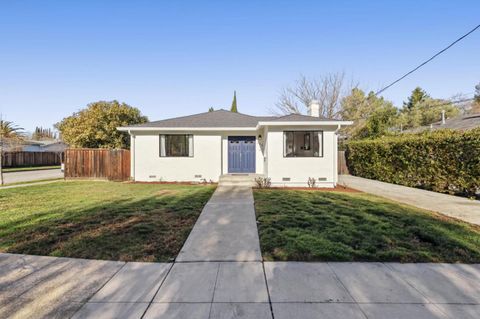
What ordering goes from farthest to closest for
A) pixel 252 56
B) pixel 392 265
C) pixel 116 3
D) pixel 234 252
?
pixel 252 56
pixel 116 3
pixel 234 252
pixel 392 265

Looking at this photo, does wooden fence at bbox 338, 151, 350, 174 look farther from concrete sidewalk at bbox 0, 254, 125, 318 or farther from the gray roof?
concrete sidewalk at bbox 0, 254, 125, 318

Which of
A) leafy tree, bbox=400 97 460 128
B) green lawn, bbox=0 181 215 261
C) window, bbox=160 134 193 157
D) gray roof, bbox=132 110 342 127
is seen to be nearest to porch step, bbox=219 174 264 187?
window, bbox=160 134 193 157

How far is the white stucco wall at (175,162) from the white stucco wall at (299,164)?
3.12 meters

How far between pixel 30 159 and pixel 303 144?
3253cm

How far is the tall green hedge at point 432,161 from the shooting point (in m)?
8.32

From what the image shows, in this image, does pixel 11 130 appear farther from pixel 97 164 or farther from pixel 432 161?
pixel 432 161

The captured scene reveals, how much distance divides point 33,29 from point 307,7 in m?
13.0

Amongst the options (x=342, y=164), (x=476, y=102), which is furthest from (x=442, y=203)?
(x=476, y=102)

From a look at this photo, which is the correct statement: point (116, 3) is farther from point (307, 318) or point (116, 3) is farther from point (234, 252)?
point (307, 318)

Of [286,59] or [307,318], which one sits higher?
[286,59]

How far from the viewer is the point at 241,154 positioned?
13.0 m

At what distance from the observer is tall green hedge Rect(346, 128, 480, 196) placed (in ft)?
→ 27.3

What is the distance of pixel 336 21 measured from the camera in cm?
1308

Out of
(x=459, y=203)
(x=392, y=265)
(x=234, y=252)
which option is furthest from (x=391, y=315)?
(x=459, y=203)
